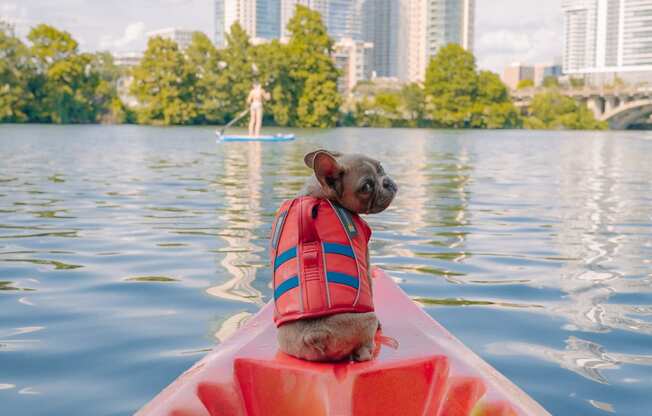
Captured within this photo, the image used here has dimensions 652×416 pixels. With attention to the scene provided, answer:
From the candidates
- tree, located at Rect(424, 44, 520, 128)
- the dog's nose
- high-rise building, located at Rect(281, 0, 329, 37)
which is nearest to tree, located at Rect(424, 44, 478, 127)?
tree, located at Rect(424, 44, 520, 128)

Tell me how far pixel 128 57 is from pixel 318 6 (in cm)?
5379

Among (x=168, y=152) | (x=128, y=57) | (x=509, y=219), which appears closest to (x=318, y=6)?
(x=128, y=57)

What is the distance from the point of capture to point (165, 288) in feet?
17.2

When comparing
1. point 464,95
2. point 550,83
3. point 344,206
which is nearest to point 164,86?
point 464,95

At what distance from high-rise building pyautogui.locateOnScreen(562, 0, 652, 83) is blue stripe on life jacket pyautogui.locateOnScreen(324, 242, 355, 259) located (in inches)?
3723

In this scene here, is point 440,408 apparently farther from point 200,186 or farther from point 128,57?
point 128,57

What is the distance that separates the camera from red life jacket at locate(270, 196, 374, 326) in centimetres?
261

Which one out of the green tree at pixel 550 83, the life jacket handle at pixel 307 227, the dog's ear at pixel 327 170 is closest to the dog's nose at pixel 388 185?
the dog's ear at pixel 327 170

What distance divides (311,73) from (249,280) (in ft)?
187

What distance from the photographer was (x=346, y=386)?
2342 mm

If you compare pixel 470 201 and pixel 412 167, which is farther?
pixel 412 167

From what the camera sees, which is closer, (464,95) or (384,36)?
(464,95)

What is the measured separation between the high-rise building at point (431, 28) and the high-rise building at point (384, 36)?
3.99 m

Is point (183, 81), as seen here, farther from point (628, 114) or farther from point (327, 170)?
point (327, 170)
